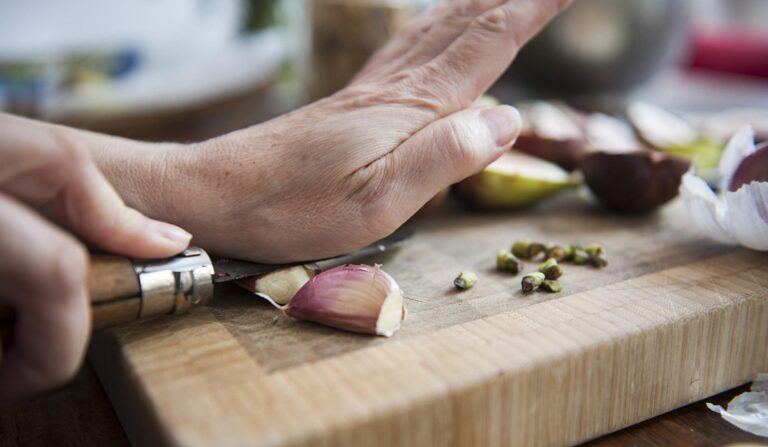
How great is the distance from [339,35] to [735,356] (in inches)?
49.9

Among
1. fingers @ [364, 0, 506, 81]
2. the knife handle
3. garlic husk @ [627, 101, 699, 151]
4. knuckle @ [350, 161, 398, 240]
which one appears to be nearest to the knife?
the knife handle

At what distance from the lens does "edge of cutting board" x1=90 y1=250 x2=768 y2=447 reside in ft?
1.70

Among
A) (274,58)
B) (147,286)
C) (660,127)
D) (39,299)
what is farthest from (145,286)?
(274,58)

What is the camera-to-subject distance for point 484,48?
85 centimetres

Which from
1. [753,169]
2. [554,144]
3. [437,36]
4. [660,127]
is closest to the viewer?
[753,169]

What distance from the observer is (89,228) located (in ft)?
1.90

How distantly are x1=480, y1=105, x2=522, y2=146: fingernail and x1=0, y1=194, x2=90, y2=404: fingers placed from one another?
17.8 inches

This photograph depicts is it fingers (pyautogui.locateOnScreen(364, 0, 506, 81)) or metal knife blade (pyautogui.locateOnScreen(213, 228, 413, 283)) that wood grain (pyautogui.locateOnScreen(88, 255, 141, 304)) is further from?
fingers (pyautogui.locateOnScreen(364, 0, 506, 81))

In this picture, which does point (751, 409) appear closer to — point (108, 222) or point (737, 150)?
point (737, 150)

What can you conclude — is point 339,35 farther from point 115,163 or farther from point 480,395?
point 480,395

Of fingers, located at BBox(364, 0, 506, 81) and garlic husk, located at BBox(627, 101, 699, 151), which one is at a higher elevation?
fingers, located at BBox(364, 0, 506, 81)

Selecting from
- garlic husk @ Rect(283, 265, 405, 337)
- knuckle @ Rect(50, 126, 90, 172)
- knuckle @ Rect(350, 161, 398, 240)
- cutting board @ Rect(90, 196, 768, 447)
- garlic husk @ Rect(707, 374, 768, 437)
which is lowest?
garlic husk @ Rect(707, 374, 768, 437)

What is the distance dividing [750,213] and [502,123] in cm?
28

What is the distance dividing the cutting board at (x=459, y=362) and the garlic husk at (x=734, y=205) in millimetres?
31
